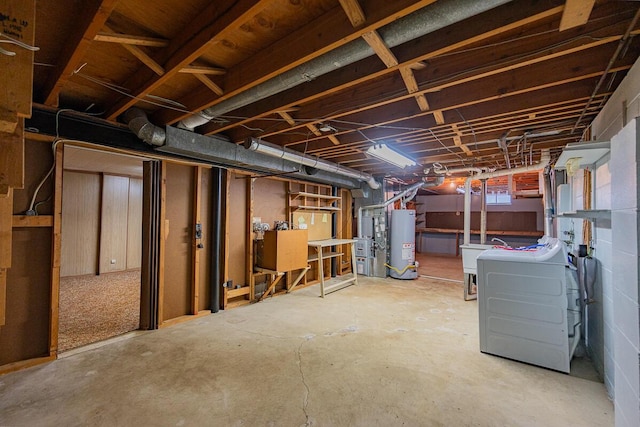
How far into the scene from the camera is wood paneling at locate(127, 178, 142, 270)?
6.27m

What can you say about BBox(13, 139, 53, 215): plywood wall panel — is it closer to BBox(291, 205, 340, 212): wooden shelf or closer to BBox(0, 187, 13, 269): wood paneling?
BBox(0, 187, 13, 269): wood paneling

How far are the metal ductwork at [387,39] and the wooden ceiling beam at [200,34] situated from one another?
488mm

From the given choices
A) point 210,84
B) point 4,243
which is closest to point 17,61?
point 4,243

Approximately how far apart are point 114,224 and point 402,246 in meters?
6.49

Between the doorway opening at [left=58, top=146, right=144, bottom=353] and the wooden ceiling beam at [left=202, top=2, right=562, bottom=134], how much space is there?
3.95 meters

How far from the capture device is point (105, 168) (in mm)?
5477

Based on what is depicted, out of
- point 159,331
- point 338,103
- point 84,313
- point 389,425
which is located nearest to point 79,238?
point 84,313

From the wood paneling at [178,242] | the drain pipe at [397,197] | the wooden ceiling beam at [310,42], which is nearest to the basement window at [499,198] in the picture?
the drain pipe at [397,197]

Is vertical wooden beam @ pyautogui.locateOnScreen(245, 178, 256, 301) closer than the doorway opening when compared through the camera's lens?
No

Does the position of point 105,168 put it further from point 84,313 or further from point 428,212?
point 428,212

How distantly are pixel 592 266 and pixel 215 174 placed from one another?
430cm

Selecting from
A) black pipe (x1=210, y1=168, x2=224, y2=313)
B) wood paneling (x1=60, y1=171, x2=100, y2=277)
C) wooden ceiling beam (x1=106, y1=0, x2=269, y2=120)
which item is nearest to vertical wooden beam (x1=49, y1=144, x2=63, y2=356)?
wooden ceiling beam (x1=106, y1=0, x2=269, y2=120)

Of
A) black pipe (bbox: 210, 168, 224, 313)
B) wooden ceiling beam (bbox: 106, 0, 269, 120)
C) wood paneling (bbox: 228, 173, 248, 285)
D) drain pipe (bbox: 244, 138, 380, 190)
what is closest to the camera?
wooden ceiling beam (bbox: 106, 0, 269, 120)

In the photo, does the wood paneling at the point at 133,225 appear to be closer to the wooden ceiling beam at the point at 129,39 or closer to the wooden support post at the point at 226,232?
the wooden support post at the point at 226,232
